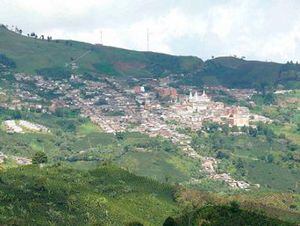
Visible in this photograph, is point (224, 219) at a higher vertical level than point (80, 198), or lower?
higher

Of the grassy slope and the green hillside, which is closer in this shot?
the green hillside

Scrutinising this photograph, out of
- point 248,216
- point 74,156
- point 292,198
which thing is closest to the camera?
point 248,216

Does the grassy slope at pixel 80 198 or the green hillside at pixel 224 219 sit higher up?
the green hillside at pixel 224 219

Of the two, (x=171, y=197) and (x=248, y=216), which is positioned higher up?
(x=248, y=216)

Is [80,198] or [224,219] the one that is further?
[80,198]

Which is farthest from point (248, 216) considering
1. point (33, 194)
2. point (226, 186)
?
point (226, 186)

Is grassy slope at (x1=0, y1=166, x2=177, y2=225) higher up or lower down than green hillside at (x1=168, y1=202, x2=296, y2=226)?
lower down

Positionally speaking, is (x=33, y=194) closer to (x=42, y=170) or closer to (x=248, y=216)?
(x=42, y=170)

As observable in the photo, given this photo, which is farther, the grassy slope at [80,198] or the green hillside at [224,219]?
the grassy slope at [80,198]
